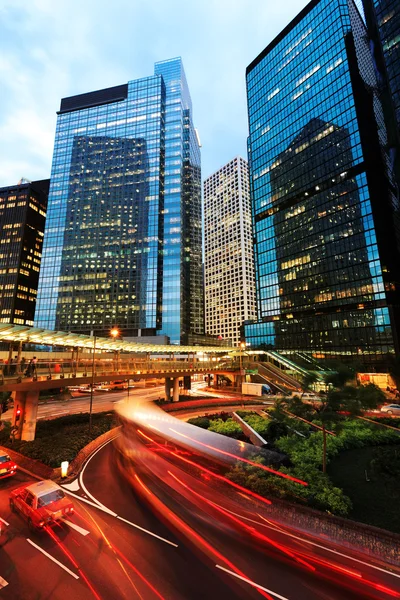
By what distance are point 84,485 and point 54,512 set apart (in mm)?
5517

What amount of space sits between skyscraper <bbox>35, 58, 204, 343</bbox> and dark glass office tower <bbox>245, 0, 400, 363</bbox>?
Result: 112 feet

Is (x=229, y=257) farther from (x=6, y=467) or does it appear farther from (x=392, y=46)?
(x=6, y=467)

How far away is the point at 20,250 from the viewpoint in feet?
467

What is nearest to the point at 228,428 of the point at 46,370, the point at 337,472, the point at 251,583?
the point at 337,472

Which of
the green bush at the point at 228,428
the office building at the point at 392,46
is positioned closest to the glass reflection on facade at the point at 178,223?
the green bush at the point at 228,428

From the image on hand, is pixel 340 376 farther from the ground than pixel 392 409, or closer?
farther from the ground

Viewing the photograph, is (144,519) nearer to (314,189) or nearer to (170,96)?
(314,189)

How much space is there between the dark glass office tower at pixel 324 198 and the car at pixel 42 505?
2969 inches

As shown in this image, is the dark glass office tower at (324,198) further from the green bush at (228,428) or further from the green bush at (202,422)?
the green bush at (202,422)

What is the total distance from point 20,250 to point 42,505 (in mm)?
158899

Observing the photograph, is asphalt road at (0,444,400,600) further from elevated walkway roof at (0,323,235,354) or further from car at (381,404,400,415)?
car at (381,404,400,415)

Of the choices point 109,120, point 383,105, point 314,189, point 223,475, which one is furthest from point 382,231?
point 109,120

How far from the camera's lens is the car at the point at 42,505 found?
12.3m

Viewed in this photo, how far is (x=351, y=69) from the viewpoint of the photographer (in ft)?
265
